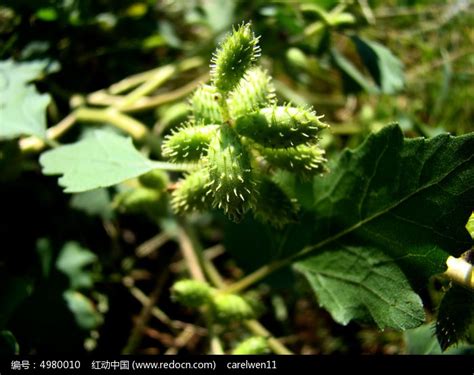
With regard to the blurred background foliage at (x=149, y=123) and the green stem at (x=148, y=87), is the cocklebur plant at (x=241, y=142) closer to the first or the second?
the blurred background foliage at (x=149, y=123)

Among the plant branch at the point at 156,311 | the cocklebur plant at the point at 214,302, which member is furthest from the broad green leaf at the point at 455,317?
the plant branch at the point at 156,311

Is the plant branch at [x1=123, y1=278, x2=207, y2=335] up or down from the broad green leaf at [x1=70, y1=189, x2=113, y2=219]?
down

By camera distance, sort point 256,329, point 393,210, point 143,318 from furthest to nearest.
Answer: point 143,318
point 256,329
point 393,210

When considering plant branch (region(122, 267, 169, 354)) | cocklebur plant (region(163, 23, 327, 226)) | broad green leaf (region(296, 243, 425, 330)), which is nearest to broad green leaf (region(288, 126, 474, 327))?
broad green leaf (region(296, 243, 425, 330))

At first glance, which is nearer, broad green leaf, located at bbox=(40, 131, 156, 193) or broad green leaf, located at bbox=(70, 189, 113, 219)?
broad green leaf, located at bbox=(40, 131, 156, 193)

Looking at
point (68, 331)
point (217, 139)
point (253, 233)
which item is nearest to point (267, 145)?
point (217, 139)

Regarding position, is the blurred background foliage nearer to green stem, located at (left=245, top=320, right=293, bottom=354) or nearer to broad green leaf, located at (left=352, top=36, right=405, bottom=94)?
broad green leaf, located at (left=352, top=36, right=405, bottom=94)

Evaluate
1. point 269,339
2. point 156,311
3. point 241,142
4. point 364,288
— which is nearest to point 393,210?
point 364,288

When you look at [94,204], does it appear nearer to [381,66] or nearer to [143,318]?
[143,318]
